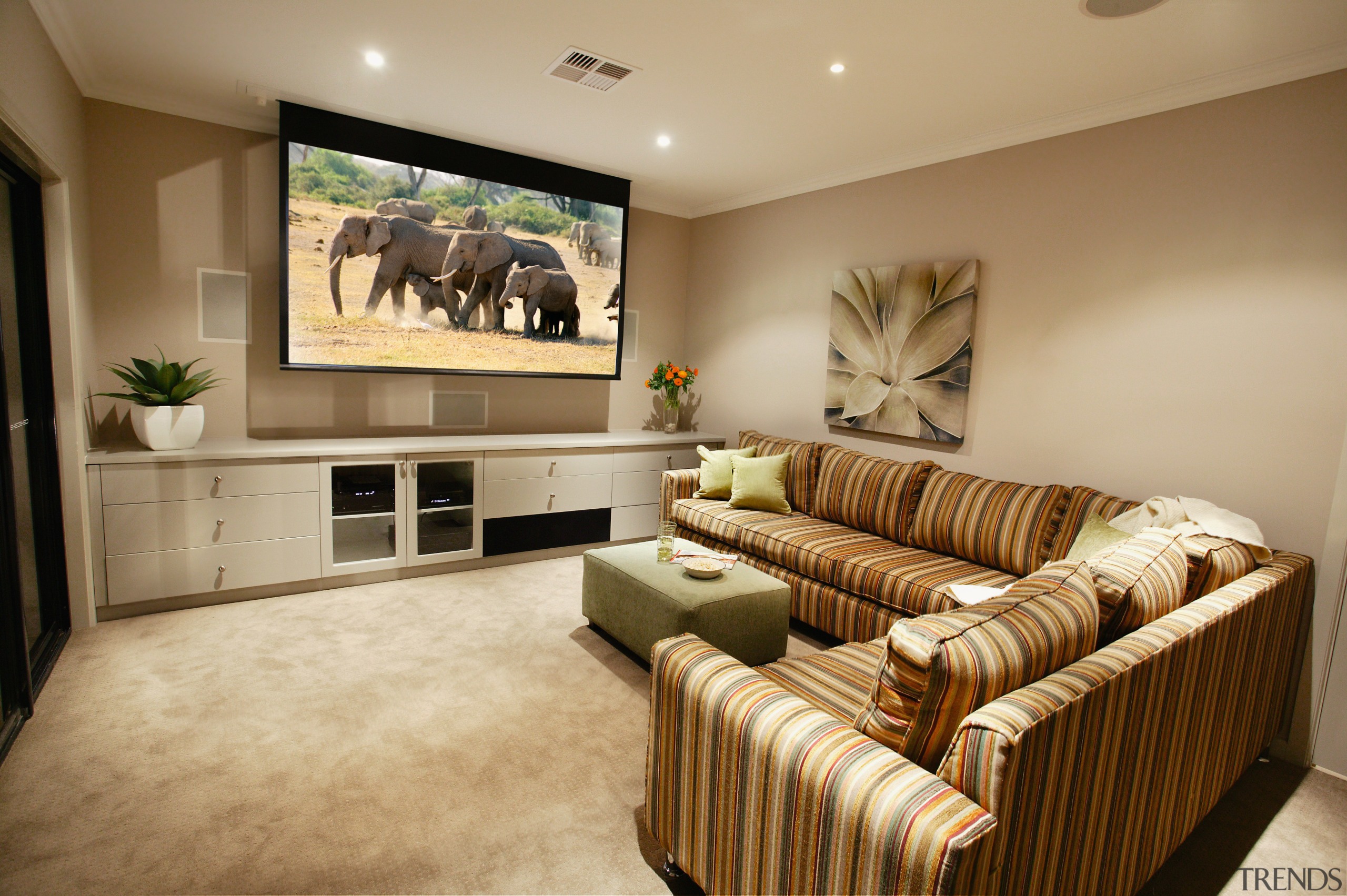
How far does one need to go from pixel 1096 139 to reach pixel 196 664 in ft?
15.1

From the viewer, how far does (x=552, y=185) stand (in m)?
4.48

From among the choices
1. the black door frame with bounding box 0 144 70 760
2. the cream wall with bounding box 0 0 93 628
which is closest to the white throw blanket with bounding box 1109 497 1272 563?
the black door frame with bounding box 0 144 70 760

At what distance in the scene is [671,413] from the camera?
18.2 ft

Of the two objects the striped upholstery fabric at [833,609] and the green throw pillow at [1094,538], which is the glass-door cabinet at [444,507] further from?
the green throw pillow at [1094,538]

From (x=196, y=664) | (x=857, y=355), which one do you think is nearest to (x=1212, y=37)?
(x=857, y=355)

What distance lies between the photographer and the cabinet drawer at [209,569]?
10.7 ft

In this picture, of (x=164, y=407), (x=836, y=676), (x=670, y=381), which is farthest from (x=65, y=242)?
(x=836, y=676)

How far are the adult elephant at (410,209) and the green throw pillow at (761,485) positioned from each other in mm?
2433

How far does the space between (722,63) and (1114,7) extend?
4.57 feet

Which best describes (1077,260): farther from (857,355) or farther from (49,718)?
(49,718)

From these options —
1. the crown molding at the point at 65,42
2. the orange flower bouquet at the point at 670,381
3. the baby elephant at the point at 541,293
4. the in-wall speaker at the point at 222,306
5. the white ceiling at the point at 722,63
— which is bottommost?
the orange flower bouquet at the point at 670,381

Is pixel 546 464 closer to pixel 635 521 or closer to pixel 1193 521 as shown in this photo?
pixel 635 521

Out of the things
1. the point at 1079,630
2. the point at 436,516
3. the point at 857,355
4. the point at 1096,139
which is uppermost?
the point at 1096,139

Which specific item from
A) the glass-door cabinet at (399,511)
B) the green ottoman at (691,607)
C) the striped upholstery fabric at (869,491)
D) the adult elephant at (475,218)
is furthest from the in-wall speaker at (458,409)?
the striped upholstery fabric at (869,491)
